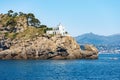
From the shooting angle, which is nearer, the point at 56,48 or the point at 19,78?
the point at 19,78

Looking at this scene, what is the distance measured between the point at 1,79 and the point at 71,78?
805 inches

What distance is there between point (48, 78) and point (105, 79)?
662 inches

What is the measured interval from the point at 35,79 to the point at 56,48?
9233 cm

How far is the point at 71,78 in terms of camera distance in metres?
112

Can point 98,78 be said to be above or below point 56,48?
below

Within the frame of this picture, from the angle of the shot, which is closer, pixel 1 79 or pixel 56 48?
pixel 1 79

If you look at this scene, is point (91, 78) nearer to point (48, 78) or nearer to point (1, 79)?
point (48, 78)

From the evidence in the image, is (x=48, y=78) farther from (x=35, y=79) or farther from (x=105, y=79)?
(x=105, y=79)

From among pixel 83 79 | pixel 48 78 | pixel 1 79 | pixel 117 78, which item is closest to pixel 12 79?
pixel 1 79

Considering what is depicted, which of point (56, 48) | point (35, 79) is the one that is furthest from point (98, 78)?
point (56, 48)

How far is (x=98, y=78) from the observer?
112 m

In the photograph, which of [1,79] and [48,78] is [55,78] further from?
[1,79]

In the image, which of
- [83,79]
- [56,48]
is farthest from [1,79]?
[56,48]

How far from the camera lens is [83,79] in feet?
360
